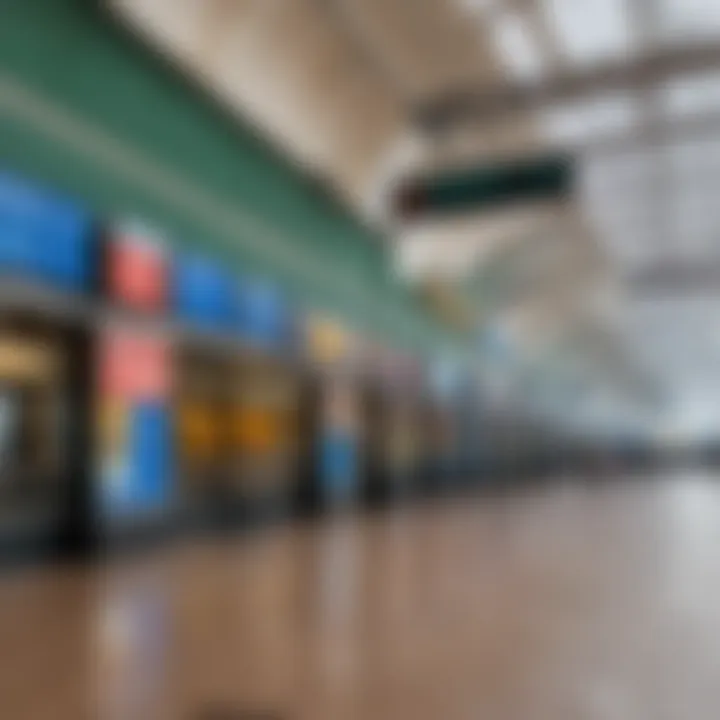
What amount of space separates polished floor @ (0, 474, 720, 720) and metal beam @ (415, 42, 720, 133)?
278 inches

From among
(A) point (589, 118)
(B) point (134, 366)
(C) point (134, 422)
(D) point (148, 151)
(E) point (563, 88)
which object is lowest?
(C) point (134, 422)

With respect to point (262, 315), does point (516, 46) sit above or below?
above

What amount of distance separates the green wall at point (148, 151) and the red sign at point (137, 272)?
338 millimetres

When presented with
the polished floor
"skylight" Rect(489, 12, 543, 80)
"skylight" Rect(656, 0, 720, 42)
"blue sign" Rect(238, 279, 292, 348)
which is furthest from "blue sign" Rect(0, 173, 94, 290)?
"skylight" Rect(656, 0, 720, 42)

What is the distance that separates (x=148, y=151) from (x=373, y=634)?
7.11 metres

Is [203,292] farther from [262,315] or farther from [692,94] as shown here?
[692,94]

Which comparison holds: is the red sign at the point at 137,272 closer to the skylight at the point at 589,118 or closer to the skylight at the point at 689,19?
the skylight at the point at 689,19

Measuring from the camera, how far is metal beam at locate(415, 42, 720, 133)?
42.1ft

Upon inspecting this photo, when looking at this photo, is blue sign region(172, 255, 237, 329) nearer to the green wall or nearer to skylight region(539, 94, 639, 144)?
the green wall

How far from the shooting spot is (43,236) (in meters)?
8.64

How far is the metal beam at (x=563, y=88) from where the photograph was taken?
42.1 ft

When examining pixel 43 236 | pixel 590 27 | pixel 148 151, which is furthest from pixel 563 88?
pixel 43 236

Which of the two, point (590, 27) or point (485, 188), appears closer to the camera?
point (590, 27)

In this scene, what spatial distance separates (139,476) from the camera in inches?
398
